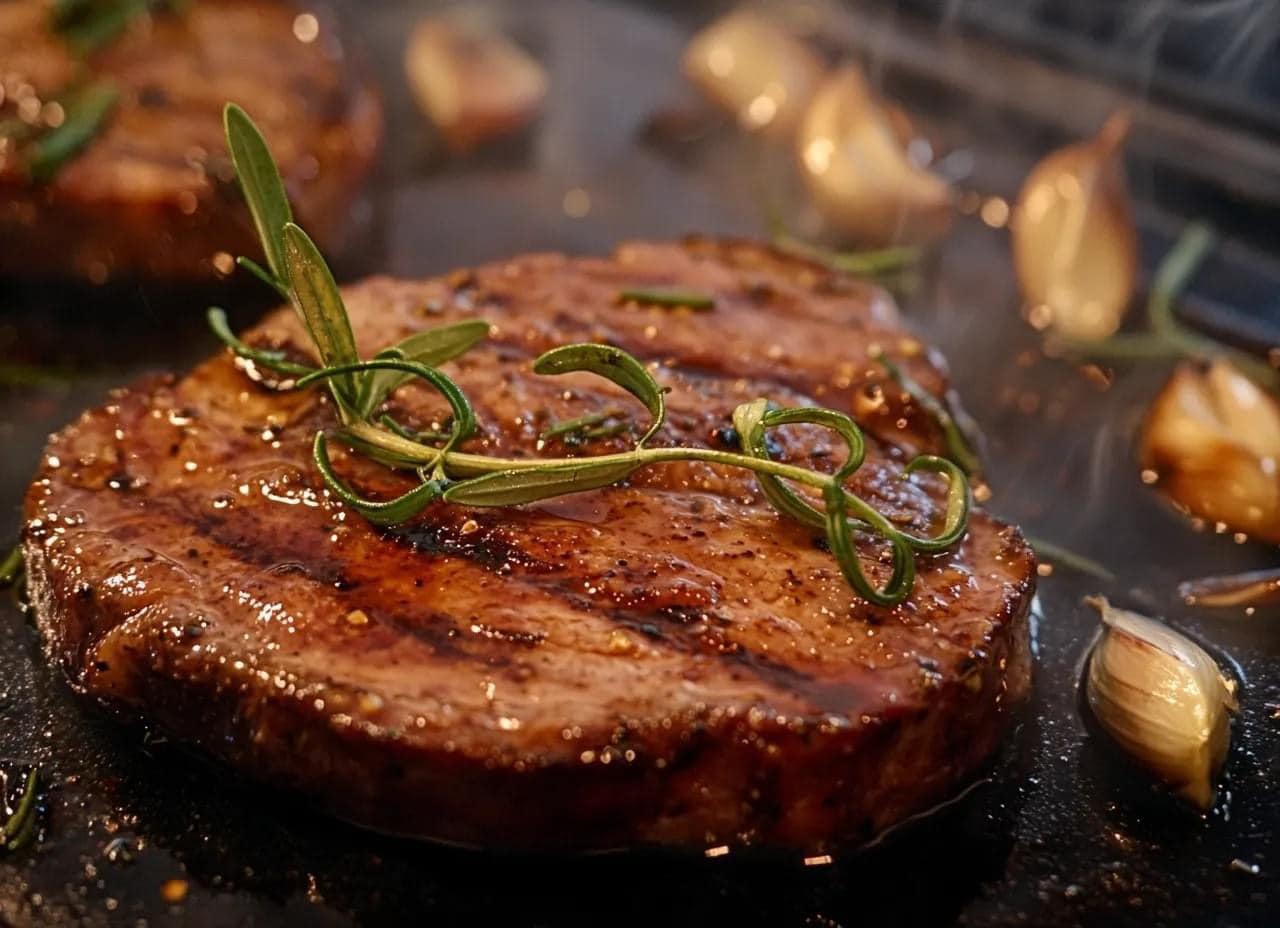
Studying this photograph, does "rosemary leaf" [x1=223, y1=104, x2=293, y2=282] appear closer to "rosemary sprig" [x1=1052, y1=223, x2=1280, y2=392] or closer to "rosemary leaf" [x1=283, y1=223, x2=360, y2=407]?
"rosemary leaf" [x1=283, y1=223, x2=360, y2=407]

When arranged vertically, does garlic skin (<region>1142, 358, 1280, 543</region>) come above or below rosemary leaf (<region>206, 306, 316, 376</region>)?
below

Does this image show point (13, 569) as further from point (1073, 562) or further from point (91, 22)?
point (1073, 562)

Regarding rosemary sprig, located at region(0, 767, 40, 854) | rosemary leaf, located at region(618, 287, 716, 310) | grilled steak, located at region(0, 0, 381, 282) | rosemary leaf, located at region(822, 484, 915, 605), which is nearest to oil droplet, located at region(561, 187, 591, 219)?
grilled steak, located at region(0, 0, 381, 282)

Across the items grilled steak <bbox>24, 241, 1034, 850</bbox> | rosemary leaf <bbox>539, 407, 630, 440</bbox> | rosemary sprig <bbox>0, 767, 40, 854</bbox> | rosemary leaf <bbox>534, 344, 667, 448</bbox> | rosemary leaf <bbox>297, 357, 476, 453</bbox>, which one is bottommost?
rosemary sprig <bbox>0, 767, 40, 854</bbox>

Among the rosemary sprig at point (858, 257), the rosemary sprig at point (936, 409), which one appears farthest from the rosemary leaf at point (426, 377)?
the rosemary sprig at point (858, 257)

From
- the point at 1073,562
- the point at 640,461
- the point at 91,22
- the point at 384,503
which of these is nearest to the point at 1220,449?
the point at 1073,562

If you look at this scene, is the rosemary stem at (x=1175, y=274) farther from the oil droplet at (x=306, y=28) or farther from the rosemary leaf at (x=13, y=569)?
the rosemary leaf at (x=13, y=569)
